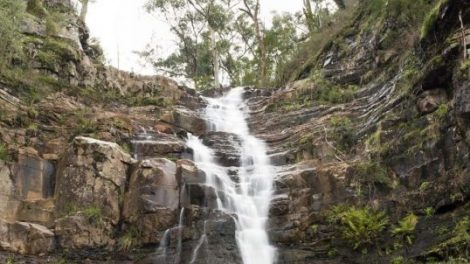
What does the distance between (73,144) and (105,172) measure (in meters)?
1.28

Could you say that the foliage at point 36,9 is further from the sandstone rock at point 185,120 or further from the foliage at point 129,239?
the foliage at point 129,239

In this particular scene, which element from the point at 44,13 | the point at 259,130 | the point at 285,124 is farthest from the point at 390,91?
the point at 44,13

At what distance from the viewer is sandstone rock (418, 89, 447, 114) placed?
12.4m

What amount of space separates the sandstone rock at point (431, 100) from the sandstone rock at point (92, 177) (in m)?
8.52

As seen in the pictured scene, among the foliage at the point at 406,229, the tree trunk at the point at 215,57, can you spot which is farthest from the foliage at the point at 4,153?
the tree trunk at the point at 215,57

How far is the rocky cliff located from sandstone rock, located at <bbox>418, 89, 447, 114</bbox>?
0.11 ft

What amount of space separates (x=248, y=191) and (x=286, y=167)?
1.69 metres

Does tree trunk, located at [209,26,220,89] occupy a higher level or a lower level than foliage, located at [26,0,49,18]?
higher

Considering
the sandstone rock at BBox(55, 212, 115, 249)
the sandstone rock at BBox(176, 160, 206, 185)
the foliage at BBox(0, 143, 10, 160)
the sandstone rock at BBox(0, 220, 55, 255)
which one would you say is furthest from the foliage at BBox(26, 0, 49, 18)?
the sandstone rock at BBox(0, 220, 55, 255)

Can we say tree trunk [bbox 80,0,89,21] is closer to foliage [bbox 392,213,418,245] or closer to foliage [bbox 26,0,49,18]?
foliage [bbox 26,0,49,18]

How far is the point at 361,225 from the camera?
37.7 ft

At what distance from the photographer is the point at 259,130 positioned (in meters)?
19.5

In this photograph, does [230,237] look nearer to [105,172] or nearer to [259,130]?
[105,172]

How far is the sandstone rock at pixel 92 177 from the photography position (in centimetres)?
1304
